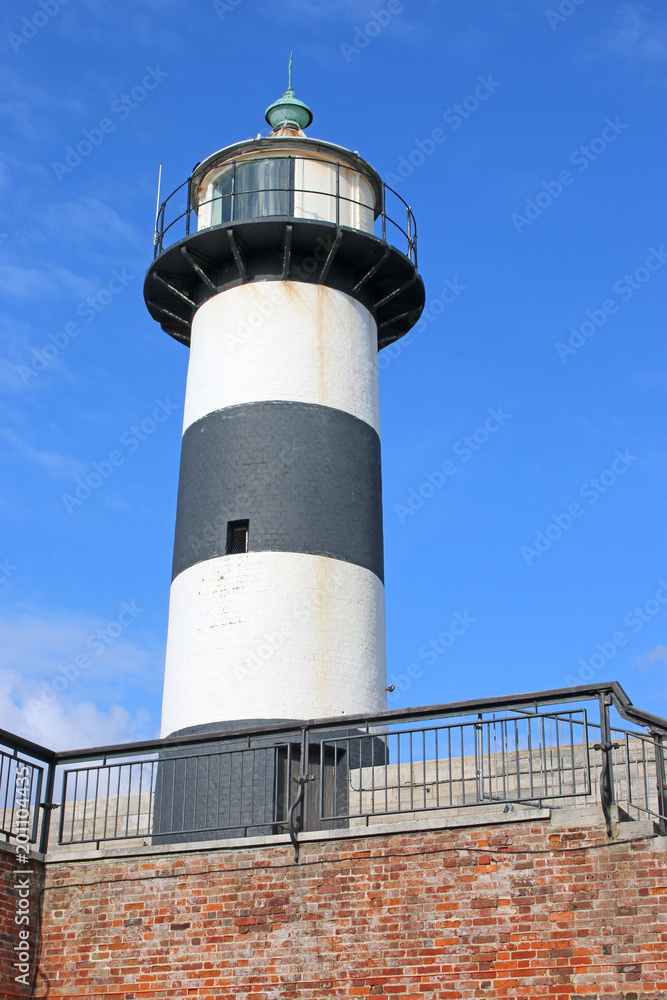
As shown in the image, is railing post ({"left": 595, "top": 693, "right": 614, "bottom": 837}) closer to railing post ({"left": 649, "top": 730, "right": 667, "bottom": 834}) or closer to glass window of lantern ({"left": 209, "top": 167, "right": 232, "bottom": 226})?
railing post ({"left": 649, "top": 730, "right": 667, "bottom": 834})

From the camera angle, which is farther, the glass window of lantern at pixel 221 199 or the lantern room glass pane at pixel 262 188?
the glass window of lantern at pixel 221 199

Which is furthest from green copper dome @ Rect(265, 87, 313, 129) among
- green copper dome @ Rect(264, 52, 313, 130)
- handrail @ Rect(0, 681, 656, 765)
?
handrail @ Rect(0, 681, 656, 765)

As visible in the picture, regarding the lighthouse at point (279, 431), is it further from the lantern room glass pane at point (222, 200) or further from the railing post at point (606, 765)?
the railing post at point (606, 765)

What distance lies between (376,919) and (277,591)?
17.6ft

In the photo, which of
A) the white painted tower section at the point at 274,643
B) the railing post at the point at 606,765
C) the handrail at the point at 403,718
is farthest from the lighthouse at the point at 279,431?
the railing post at the point at 606,765

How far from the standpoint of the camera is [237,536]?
1530cm

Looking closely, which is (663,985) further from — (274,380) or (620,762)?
(274,380)

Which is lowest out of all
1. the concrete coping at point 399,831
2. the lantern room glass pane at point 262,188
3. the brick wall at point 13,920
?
the brick wall at point 13,920

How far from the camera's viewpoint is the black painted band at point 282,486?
595 inches

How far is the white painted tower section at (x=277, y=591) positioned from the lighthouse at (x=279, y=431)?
20mm

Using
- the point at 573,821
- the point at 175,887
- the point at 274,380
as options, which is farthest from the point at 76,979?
the point at 274,380

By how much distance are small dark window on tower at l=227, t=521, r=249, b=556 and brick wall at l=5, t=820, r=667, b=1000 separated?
4.87 meters

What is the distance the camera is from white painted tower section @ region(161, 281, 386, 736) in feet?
47.1

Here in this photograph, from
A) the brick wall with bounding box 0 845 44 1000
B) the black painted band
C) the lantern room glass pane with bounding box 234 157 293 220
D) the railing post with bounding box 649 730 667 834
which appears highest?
the lantern room glass pane with bounding box 234 157 293 220
